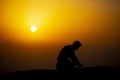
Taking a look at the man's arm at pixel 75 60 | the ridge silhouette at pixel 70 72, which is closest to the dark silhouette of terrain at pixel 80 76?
the ridge silhouette at pixel 70 72

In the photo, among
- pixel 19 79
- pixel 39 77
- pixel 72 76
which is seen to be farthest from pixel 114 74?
pixel 19 79

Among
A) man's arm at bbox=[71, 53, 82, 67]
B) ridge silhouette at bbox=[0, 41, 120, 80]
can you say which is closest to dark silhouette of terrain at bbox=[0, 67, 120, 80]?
ridge silhouette at bbox=[0, 41, 120, 80]

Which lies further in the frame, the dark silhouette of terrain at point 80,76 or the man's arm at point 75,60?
the man's arm at point 75,60

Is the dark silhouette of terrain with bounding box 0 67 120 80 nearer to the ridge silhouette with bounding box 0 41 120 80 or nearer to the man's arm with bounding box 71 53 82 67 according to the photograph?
the ridge silhouette with bounding box 0 41 120 80

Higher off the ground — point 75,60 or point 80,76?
point 75,60

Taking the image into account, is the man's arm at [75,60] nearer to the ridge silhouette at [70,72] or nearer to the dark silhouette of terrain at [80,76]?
the ridge silhouette at [70,72]

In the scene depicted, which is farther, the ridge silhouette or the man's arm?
the man's arm

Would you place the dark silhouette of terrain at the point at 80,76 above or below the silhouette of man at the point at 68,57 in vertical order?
below

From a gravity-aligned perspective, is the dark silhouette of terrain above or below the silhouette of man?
below

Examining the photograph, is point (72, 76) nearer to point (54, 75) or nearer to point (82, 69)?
point (54, 75)

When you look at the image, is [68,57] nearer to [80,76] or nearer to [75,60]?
[75,60]

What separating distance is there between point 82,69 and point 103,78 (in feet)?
5.99

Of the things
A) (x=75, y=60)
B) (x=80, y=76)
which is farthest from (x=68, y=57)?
(x=80, y=76)

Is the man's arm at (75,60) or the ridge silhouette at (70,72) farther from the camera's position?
the man's arm at (75,60)
